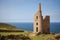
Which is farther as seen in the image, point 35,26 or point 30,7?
point 35,26

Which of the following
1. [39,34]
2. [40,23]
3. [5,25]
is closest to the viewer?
[39,34]

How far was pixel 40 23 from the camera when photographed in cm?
881

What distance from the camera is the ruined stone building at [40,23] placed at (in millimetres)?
8706

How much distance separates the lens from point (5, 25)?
1066 cm

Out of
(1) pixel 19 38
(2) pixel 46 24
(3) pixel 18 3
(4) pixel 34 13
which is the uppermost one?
(3) pixel 18 3

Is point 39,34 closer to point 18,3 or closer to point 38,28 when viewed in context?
point 38,28

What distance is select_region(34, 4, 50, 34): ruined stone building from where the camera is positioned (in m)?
8.71

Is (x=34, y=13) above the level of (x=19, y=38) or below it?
above

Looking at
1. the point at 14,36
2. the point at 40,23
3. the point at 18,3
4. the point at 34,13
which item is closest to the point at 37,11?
the point at 34,13

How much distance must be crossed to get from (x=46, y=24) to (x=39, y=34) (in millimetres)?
1123

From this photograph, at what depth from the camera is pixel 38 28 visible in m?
8.75

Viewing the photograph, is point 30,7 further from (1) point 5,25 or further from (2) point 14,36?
(1) point 5,25

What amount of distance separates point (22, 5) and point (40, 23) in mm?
1735

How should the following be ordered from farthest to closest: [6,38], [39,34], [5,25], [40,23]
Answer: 1. [5,25]
2. [40,23]
3. [39,34]
4. [6,38]
